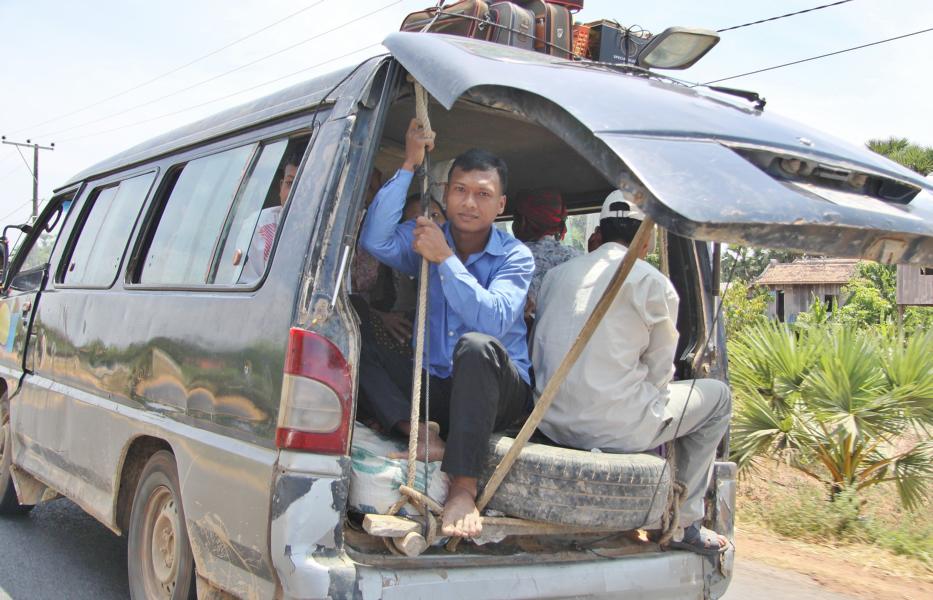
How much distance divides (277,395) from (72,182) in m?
3.69

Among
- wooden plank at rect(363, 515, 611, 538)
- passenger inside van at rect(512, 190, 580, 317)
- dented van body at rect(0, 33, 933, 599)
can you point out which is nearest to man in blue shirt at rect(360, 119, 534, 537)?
wooden plank at rect(363, 515, 611, 538)

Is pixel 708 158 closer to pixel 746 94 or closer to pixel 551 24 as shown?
pixel 746 94

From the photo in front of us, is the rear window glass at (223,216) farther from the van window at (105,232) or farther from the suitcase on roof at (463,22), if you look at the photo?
the suitcase on roof at (463,22)

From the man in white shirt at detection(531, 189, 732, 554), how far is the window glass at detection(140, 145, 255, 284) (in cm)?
138

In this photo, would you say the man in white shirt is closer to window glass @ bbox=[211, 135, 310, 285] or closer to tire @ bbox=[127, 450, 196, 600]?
window glass @ bbox=[211, 135, 310, 285]

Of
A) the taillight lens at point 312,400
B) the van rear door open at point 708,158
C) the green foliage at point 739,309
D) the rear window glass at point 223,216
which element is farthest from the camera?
the green foliage at point 739,309

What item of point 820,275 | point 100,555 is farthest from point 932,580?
point 820,275

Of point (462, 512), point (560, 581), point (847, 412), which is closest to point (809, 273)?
point (847, 412)

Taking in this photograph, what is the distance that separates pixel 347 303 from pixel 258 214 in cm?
74

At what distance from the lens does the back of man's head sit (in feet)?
12.2

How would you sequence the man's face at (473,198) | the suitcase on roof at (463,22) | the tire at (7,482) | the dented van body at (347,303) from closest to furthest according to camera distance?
the dented van body at (347,303) < the man's face at (473,198) < the suitcase on roof at (463,22) < the tire at (7,482)

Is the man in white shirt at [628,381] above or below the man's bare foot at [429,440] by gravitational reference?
above

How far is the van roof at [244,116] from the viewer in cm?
322

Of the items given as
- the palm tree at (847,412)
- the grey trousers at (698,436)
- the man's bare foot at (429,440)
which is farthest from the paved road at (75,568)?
the man's bare foot at (429,440)
